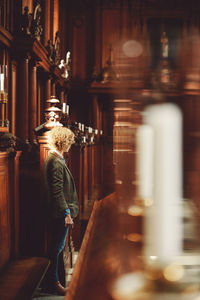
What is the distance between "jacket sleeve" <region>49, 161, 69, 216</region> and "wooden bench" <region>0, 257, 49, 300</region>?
19.2 inches

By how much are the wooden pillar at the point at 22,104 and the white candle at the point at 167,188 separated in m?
4.18

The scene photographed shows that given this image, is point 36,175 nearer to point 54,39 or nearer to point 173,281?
point 173,281

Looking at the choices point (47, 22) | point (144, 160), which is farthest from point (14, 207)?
point (47, 22)

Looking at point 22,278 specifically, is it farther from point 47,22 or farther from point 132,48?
point 47,22

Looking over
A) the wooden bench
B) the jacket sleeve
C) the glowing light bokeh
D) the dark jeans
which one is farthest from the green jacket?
the glowing light bokeh

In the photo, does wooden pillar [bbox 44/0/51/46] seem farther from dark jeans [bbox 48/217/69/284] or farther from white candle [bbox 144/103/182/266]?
white candle [bbox 144/103/182/266]

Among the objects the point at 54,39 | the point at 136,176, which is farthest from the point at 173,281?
the point at 54,39

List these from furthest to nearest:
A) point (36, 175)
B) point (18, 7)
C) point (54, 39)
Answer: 1. point (54, 39)
2. point (18, 7)
3. point (36, 175)

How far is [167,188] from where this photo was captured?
0.75 m

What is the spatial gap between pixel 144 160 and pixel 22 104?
167 inches

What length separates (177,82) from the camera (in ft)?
2.53

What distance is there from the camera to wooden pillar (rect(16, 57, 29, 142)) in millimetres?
4773

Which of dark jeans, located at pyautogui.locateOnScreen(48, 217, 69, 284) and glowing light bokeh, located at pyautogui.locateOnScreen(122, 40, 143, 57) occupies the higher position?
glowing light bokeh, located at pyautogui.locateOnScreen(122, 40, 143, 57)

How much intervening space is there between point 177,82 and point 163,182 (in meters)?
0.24
